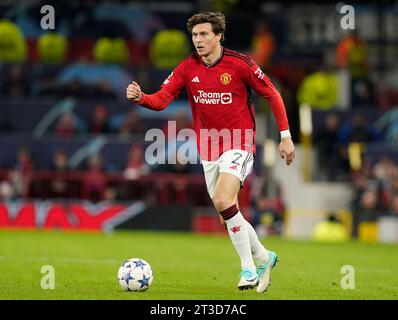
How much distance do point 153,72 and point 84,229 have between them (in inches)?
234

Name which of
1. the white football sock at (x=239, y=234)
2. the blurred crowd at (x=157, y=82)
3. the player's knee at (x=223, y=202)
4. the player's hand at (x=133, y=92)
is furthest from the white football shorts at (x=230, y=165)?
the blurred crowd at (x=157, y=82)

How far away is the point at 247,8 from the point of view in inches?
1202

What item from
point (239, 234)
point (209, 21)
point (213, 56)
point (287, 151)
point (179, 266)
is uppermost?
point (209, 21)

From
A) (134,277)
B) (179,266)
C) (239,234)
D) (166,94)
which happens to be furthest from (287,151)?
(179,266)

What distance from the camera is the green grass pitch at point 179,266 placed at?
9602 mm

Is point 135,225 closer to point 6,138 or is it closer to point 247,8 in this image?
Answer: point 6,138

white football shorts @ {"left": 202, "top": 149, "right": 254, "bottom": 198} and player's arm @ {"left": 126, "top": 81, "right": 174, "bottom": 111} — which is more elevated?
player's arm @ {"left": 126, "top": 81, "right": 174, "bottom": 111}

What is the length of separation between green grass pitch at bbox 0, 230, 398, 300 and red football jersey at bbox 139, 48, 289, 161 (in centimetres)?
143

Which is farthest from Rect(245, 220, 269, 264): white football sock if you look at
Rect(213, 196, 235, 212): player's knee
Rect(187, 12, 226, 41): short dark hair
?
Rect(187, 12, 226, 41): short dark hair

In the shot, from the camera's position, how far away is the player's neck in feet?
33.3

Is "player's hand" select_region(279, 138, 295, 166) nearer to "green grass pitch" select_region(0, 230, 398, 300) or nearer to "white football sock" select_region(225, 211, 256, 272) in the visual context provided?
"white football sock" select_region(225, 211, 256, 272)

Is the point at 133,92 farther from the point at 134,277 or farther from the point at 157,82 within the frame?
the point at 157,82

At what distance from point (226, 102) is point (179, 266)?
11.6 feet

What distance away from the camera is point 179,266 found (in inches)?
515
